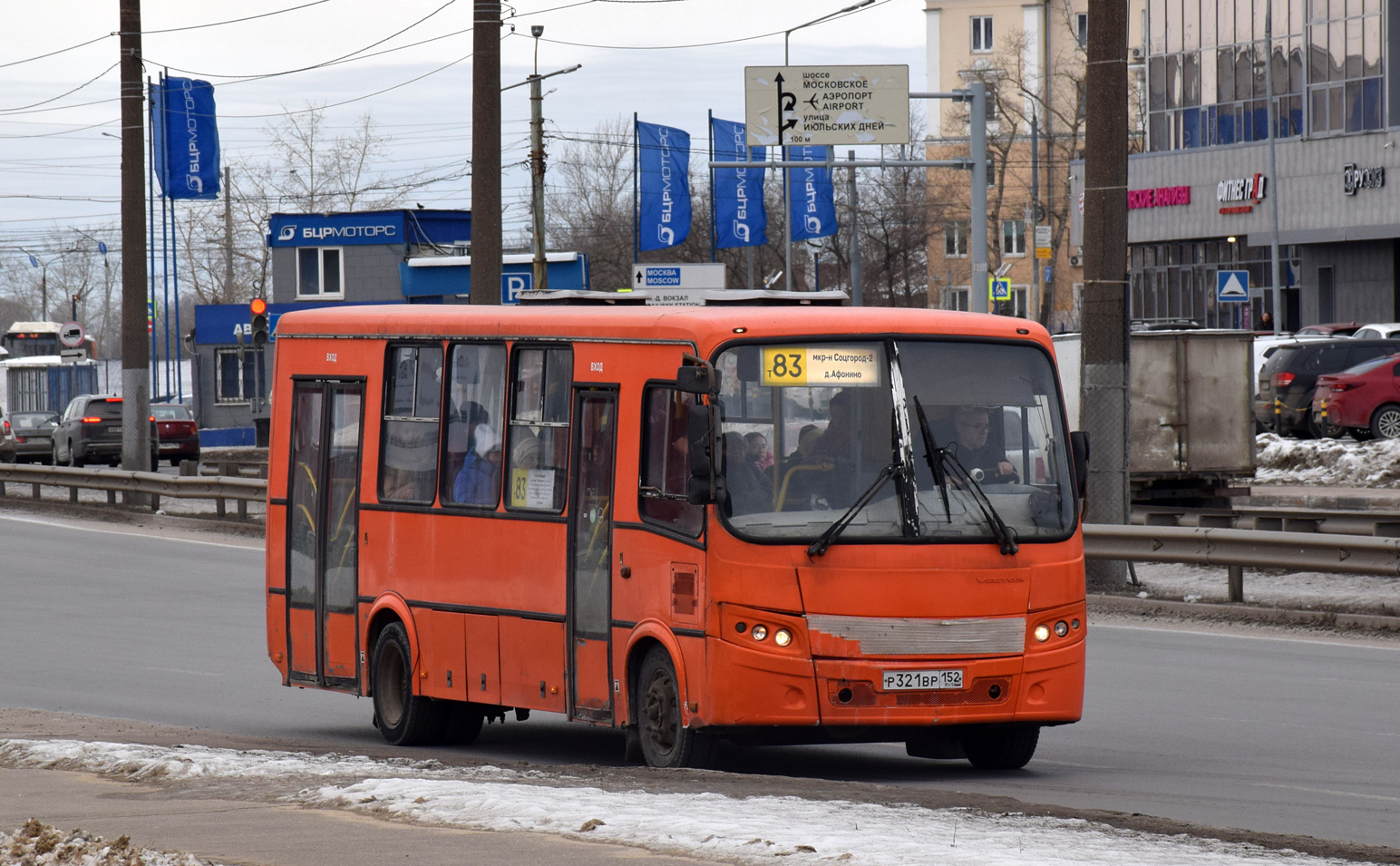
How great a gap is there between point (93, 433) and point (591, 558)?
38583 millimetres

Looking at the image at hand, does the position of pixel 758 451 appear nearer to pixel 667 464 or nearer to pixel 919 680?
pixel 667 464

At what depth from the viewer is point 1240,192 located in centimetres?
6044

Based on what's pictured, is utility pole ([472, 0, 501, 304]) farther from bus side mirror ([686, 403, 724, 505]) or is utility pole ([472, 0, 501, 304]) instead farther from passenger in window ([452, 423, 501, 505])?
bus side mirror ([686, 403, 724, 505])

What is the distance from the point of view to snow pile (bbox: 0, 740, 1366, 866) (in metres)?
6.57

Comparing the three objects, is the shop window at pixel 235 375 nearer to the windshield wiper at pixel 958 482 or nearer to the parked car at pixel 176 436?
the parked car at pixel 176 436

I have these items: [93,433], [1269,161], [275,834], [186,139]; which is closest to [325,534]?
[275,834]

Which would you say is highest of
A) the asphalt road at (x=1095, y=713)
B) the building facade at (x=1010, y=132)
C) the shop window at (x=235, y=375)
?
the building facade at (x=1010, y=132)

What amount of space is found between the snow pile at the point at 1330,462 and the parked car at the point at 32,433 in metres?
31.2

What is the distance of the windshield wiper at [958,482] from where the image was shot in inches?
369

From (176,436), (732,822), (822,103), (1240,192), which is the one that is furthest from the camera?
(1240,192)

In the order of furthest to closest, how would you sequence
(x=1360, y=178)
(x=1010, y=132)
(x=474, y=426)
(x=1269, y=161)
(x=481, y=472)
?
(x=1010, y=132), (x=1269, y=161), (x=1360, y=178), (x=474, y=426), (x=481, y=472)

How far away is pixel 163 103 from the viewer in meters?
40.5

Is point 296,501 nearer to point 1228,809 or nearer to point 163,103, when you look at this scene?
point 1228,809

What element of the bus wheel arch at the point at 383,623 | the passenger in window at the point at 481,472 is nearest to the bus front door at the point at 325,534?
the bus wheel arch at the point at 383,623
